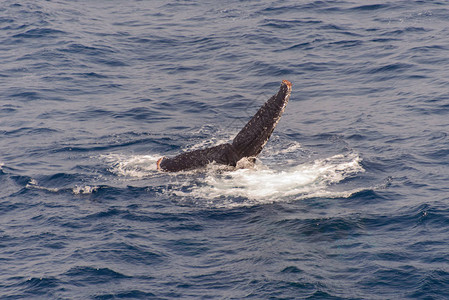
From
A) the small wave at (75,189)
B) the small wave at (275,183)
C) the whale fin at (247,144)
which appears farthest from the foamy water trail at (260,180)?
the small wave at (75,189)

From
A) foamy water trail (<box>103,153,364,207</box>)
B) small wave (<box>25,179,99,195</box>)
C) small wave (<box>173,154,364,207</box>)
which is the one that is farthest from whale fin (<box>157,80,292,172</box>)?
small wave (<box>25,179,99,195</box>)

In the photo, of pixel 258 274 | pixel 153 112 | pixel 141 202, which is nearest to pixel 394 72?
pixel 153 112

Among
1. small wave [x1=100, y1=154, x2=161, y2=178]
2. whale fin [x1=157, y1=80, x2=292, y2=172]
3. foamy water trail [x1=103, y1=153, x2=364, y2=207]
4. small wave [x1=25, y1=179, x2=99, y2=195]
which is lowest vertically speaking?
small wave [x1=100, y1=154, x2=161, y2=178]

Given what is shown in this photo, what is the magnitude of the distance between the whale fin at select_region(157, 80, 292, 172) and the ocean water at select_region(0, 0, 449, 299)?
14.4 inches

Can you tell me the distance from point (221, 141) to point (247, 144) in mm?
4329

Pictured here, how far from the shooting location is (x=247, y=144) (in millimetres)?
17375

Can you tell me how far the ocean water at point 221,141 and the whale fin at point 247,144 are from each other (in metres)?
0.36

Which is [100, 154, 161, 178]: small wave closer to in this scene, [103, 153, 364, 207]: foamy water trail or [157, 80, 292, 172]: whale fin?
[103, 153, 364, 207]: foamy water trail

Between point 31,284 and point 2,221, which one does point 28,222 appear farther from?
point 31,284

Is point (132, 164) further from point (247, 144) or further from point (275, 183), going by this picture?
point (275, 183)

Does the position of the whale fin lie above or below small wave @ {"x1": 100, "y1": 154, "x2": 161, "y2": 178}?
above

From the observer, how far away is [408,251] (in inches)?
526

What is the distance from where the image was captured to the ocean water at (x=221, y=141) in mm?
12961

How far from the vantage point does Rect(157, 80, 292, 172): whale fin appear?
1658cm
